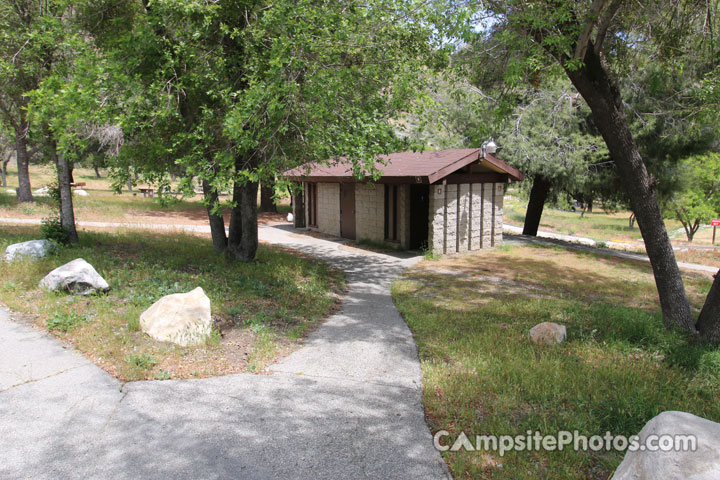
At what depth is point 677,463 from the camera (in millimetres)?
2771

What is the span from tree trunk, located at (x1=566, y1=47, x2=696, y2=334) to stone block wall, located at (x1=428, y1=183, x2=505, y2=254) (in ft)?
24.0

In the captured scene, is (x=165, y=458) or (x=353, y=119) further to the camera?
(x=353, y=119)

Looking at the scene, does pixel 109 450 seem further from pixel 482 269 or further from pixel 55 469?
pixel 482 269

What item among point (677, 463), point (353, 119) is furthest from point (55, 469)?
point (353, 119)

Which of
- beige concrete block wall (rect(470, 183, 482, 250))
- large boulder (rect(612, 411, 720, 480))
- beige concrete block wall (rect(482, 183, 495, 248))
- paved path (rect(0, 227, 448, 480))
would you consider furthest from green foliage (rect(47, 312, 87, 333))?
beige concrete block wall (rect(482, 183, 495, 248))

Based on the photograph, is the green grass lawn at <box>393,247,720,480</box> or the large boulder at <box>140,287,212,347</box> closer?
the green grass lawn at <box>393,247,720,480</box>

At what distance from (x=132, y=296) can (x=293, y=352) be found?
116 inches

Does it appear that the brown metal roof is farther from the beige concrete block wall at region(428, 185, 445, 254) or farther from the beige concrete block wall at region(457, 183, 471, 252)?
the beige concrete block wall at region(457, 183, 471, 252)

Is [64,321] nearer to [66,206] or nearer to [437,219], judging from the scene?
[66,206]

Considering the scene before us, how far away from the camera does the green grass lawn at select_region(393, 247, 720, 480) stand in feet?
13.5

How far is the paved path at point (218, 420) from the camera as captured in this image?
363cm

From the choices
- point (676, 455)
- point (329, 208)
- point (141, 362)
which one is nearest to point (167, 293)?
point (141, 362)

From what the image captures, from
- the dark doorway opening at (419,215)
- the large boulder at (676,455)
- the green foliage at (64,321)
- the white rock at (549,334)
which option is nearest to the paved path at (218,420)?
the green foliage at (64,321)

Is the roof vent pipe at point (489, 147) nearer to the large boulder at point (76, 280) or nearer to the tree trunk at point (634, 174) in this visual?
the tree trunk at point (634, 174)
